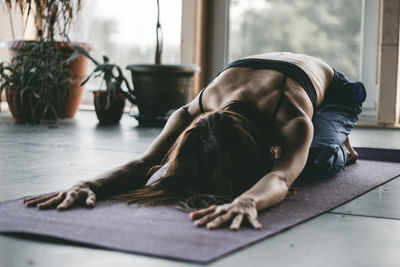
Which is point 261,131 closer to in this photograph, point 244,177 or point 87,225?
point 244,177

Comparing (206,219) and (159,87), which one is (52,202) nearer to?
(206,219)

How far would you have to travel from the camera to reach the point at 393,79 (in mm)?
4410

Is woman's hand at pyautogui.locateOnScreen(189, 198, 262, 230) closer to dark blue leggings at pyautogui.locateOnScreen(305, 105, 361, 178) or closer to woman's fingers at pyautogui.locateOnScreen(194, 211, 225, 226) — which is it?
woman's fingers at pyautogui.locateOnScreen(194, 211, 225, 226)

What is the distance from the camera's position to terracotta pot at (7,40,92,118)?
480cm

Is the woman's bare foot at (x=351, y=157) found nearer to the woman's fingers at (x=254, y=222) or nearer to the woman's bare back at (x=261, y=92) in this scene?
the woman's bare back at (x=261, y=92)

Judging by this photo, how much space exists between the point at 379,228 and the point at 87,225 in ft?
2.64

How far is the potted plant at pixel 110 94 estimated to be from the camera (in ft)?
14.8

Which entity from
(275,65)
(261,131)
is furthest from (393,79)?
(261,131)

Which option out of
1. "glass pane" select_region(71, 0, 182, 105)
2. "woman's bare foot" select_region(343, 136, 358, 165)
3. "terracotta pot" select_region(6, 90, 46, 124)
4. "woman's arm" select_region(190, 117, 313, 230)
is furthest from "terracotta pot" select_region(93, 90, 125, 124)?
"woman's arm" select_region(190, 117, 313, 230)

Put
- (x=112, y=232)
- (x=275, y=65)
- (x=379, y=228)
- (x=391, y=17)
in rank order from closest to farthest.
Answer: (x=112, y=232) < (x=379, y=228) < (x=275, y=65) < (x=391, y=17)

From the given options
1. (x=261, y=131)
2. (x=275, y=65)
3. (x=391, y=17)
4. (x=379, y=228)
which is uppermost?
(x=391, y=17)

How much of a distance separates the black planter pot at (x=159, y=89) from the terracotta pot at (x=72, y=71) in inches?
23.8

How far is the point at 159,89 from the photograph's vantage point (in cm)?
440

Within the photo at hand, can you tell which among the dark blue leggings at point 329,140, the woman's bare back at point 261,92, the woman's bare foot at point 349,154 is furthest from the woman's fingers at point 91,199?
the woman's bare foot at point 349,154
